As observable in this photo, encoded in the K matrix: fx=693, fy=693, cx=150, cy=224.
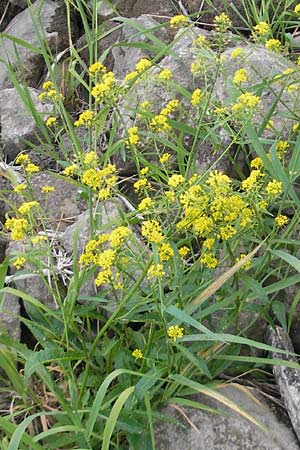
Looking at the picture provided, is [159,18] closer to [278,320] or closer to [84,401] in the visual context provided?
[278,320]

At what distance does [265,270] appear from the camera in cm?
171

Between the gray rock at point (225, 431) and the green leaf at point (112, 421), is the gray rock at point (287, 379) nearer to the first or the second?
the gray rock at point (225, 431)

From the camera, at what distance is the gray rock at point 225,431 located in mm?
1629

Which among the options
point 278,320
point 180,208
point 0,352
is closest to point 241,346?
point 278,320

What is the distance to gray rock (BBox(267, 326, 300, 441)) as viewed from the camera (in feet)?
5.35

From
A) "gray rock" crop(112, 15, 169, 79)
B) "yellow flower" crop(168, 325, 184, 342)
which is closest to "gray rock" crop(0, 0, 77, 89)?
"gray rock" crop(112, 15, 169, 79)

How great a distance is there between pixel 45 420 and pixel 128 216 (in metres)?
0.54

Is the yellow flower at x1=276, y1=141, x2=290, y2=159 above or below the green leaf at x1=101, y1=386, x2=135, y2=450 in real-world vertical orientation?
above

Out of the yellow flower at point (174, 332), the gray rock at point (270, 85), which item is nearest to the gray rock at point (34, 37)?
the gray rock at point (270, 85)

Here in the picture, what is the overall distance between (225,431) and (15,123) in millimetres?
1486

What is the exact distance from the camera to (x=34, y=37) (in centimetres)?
302

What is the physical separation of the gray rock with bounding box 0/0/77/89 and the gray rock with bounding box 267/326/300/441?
1.63 metres

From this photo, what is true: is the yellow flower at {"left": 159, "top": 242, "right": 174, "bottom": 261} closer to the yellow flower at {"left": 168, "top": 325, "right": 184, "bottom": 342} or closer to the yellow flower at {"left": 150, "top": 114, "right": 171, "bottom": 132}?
the yellow flower at {"left": 168, "top": 325, "right": 184, "bottom": 342}

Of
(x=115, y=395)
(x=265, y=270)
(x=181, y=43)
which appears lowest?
(x=115, y=395)
